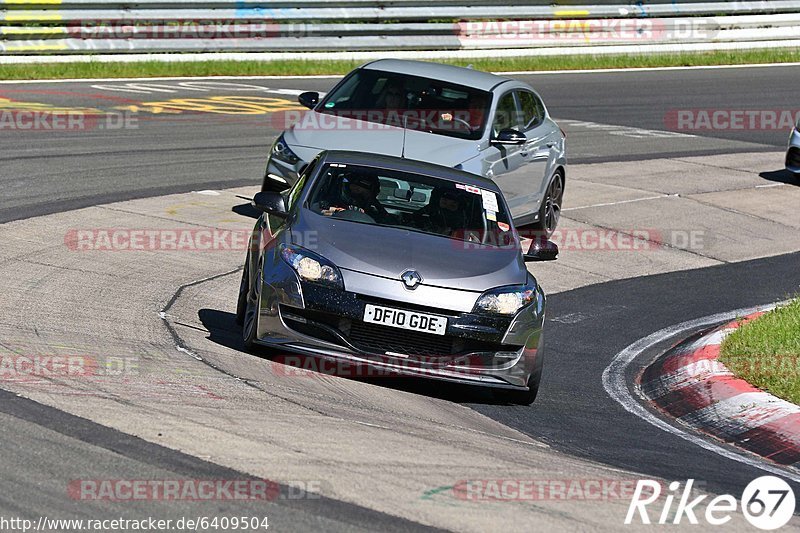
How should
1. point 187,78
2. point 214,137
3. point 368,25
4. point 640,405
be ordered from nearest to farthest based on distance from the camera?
1. point 640,405
2. point 214,137
3. point 187,78
4. point 368,25

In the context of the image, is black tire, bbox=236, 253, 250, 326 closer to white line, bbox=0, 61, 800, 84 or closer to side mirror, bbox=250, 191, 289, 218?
side mirror, bbox=250, 191, 289, 218

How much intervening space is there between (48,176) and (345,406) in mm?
8008

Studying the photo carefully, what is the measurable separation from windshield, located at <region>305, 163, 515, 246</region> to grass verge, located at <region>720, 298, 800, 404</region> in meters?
1.83

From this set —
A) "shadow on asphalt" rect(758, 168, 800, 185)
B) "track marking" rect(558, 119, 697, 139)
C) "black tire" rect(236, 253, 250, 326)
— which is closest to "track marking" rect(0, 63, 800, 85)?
"track marking" rect(558, 119, 697, 139)

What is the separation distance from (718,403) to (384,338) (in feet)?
7.56

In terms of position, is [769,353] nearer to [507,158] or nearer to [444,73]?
[507,158]

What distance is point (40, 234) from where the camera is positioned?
11.7 m

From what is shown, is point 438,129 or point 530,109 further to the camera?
point 530,109

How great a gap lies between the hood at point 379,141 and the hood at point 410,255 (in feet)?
12.1

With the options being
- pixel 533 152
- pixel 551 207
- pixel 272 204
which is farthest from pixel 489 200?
pixel 551 207

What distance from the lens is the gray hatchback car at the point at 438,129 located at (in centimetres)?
1272

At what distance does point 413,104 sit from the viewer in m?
13.3

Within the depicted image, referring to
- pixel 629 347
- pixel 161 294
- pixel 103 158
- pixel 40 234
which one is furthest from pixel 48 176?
pixel 629 347

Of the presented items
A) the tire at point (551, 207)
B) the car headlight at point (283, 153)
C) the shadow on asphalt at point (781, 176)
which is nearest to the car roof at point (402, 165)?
the car headlight at point (283, 153)
